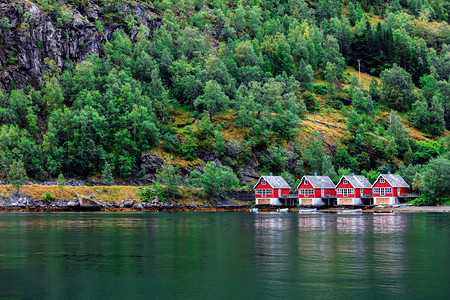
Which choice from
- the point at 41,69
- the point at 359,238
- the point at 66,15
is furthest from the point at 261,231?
the point at 66,15

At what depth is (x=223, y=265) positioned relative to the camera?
39.1 m

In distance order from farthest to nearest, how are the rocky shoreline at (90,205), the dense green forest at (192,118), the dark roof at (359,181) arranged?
the dense green forest at (192,118) → the dark roof at (359,181) → the rocky shoreline at (90,205)

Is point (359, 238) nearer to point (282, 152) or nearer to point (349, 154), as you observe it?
point (282, 152)

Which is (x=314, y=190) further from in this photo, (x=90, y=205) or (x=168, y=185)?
(x=90, y=205)

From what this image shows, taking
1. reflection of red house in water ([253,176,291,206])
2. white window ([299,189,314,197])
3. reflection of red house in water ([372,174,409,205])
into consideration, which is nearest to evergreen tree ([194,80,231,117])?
reflection of red house in water ([253,176,291,206])

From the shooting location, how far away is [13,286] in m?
31.7

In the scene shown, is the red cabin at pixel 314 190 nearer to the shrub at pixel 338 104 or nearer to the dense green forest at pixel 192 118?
the dense green forest at pixel 192 118

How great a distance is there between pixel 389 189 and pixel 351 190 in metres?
9.03

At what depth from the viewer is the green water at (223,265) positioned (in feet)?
99.5

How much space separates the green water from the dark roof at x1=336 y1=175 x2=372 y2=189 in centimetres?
7554

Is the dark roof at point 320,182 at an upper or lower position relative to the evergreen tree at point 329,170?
lower

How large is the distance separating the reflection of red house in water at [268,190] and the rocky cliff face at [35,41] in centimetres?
7142

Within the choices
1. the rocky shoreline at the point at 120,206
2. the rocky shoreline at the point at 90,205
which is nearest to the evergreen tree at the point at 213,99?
the rocky shoreline at the point at 120,206

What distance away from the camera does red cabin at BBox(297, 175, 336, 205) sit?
13775 cm
